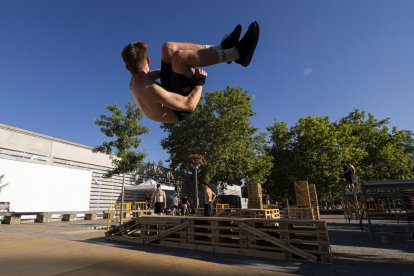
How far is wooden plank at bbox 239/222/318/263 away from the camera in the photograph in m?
6.50

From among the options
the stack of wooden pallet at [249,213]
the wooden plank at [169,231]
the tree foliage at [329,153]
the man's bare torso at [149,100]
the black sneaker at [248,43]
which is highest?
the tree foliage at [329,153]

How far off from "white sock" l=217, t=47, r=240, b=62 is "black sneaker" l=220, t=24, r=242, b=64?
80 mm

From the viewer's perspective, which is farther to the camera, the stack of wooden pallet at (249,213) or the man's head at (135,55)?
the stack of wooden pallet at (249,213)

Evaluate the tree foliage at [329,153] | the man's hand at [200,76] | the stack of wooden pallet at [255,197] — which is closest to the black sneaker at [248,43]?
the man's hand at [200,76]

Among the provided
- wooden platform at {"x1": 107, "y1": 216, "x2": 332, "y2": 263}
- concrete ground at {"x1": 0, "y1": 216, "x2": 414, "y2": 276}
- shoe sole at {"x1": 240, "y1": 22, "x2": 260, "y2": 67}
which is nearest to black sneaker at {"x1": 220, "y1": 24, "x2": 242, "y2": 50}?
shoe sole at {"x1": 240, "y1": 22, "x2": 260, "y2": 67}

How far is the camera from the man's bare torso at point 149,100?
2479 millimetres

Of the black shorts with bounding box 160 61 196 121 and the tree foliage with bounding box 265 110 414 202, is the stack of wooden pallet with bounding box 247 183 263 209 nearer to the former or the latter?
the tree foliage with bounding box 265 110 414 202

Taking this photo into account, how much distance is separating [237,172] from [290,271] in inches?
814

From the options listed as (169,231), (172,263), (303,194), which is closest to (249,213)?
(169,231)

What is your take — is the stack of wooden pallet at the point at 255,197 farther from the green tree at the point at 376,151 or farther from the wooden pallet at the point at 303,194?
the green tree at the point at 376,151

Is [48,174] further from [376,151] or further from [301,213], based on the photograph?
[376,151]

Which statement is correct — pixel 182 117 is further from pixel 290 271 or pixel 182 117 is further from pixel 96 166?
pixel 96 166

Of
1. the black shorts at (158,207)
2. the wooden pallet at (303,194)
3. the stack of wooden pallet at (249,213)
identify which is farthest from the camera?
the wooden pallet at (303,194)

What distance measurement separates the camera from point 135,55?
2652 mm
